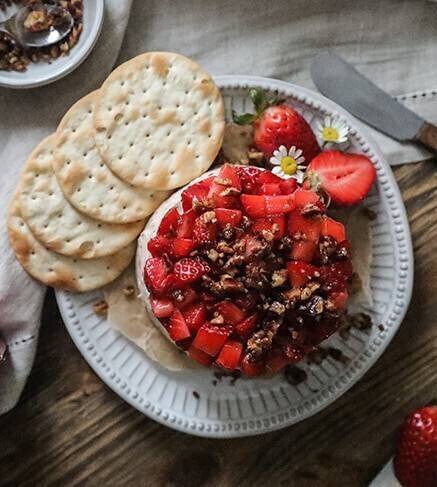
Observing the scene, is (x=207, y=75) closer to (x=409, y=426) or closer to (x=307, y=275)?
(x=307, y=275)

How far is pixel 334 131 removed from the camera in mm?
1928

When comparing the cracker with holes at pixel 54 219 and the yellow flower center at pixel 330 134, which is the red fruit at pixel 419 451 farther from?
the cracker with holes at pixel 54 219

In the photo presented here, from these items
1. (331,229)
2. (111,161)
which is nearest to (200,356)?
(331,229)

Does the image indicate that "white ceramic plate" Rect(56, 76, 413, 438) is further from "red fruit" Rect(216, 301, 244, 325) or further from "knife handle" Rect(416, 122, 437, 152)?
"red fruit" Rect(216, 301, 244, 325)

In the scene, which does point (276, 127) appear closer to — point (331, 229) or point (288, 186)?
point (288, 186)

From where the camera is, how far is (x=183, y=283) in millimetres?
1702

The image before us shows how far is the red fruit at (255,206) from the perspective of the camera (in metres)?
1.71

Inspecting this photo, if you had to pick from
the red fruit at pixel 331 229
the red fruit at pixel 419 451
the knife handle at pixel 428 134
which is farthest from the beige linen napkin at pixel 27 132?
the red fruit at pixel 419 451

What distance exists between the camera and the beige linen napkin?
1.91 meters

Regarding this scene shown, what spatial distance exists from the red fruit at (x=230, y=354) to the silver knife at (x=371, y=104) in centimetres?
70

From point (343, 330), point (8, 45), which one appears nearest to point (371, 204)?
point (343, 330)

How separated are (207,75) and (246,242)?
1.57 ft

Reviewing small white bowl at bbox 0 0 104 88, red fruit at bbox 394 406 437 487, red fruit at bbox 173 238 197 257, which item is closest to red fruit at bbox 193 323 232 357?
red fruit at bbox 173 238 197 257

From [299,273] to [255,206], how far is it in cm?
18
